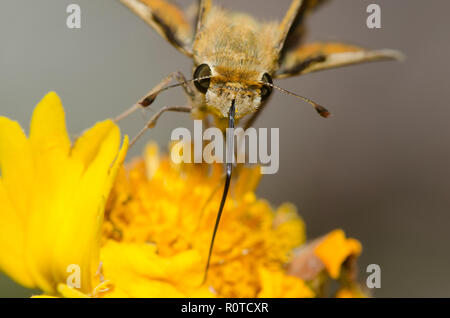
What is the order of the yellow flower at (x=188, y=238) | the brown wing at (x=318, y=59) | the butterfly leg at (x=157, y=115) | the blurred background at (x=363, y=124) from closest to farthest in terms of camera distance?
the yellow flower at (x=188, y=238) → the butterfly leg at (x=157, y=115) → the brown wing at (x=318, y=59) → the blurred background at (x=363, y=124)

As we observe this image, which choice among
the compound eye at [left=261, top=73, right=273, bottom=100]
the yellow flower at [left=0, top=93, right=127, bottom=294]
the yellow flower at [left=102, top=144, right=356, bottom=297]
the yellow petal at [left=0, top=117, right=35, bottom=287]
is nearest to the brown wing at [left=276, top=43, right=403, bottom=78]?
the compound eye at [left=261, top=73, right=273, bottom=100]

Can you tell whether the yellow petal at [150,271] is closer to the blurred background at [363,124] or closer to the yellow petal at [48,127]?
the yellow petal at [48,127]

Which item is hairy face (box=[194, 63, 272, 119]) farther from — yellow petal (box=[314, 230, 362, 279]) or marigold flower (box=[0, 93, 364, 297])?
yellow petal (box=[314, 230, 362, 279])

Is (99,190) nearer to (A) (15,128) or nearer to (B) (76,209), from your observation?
(B) (76,209)

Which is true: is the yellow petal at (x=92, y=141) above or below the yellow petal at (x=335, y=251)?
above

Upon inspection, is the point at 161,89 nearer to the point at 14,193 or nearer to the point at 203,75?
the point at 203,75

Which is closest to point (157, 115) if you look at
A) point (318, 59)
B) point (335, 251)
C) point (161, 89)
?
point (161, 89)

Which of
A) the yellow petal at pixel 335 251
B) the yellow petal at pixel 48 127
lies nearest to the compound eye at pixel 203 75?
the yellow petal at pixel 48 127

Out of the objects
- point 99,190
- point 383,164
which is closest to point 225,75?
point 99,190
